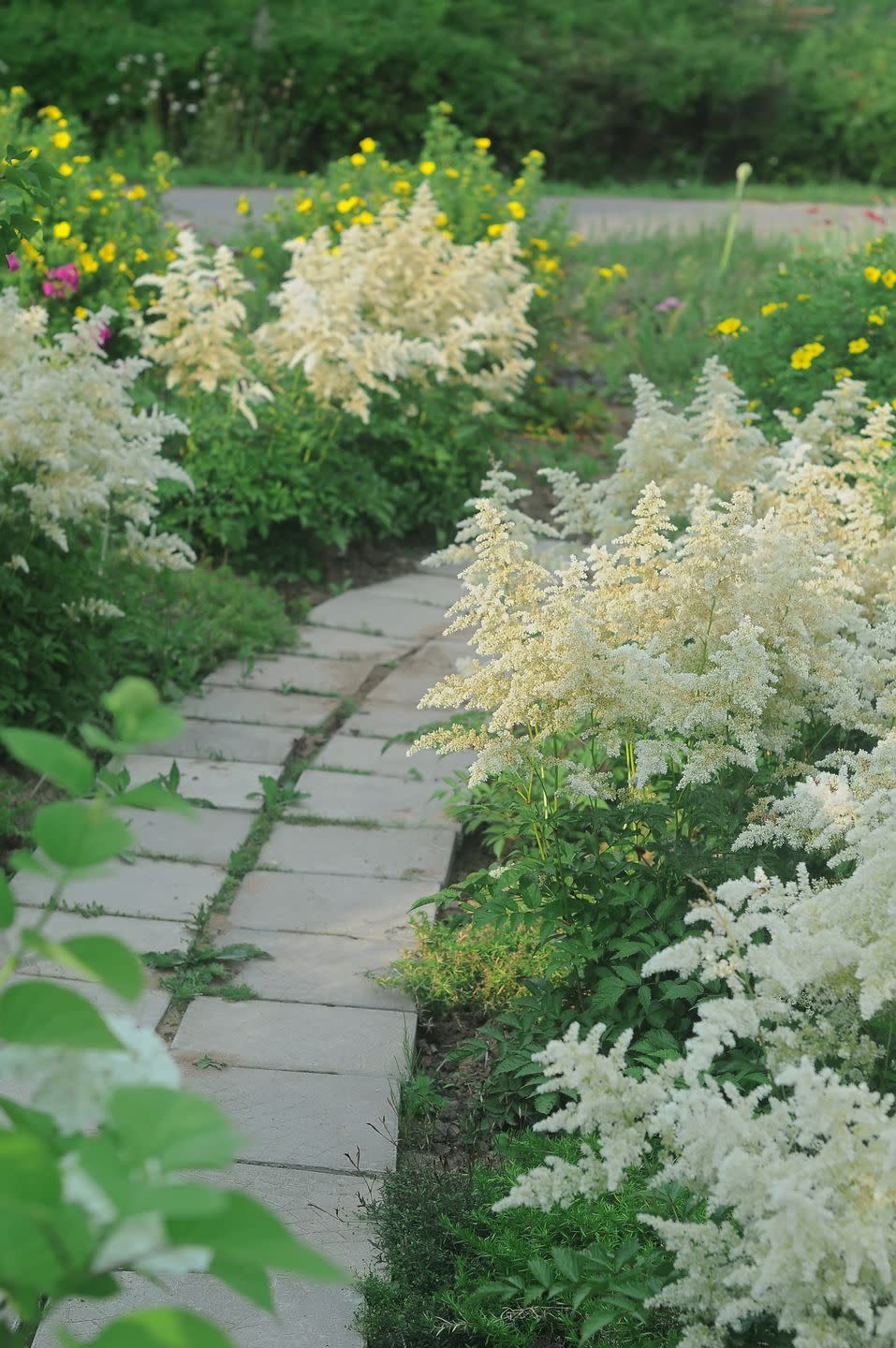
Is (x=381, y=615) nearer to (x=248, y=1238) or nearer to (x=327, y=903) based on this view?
(x=327, y=903)

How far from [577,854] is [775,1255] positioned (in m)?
1.30

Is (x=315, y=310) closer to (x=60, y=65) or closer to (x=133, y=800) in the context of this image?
(x=133, y=800)

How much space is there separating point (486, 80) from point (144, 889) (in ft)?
34.4

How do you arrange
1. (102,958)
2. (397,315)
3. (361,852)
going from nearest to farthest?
(102,958) < (361,852) < (397,315)

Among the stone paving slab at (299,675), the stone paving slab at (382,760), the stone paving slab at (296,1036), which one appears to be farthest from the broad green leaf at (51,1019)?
the stone paving slab at (299,675)

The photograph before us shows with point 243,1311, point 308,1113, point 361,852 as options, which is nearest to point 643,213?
point 361,852

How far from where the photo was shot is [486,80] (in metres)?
12.3

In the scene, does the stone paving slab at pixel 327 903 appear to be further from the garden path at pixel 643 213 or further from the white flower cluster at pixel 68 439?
the garden path at pixel 643 213

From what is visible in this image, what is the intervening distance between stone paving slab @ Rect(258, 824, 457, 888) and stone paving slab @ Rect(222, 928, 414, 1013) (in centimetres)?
29

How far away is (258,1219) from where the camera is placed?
0.79 meters

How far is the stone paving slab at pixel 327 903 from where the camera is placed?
327 centimetres

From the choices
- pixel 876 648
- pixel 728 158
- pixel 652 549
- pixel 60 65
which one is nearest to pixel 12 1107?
pixel 652 549

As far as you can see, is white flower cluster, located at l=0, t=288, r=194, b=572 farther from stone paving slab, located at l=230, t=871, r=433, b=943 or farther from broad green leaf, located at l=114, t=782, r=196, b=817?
broad green leaf, located at l=114, t=782, r=196, b=817

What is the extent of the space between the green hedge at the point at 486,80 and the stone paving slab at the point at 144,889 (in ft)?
27.7
